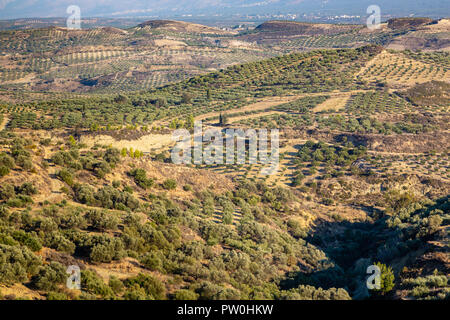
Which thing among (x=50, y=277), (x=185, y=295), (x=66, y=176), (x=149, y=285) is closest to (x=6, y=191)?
(x=66, y=176)

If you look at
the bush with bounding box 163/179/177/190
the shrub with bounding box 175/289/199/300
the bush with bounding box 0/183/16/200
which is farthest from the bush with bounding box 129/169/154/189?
the shrub with bounding box 175/289/199/300

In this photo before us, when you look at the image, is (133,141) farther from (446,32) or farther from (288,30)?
(288,30)

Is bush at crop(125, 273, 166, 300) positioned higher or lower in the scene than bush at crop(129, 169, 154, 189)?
lower

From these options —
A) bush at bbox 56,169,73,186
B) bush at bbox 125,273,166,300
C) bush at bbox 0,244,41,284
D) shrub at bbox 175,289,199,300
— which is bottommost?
shrub at bbox 175,289,199,300

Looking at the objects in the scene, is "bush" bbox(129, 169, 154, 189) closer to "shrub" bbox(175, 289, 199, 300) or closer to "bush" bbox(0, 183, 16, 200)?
"bush" bbox(0, 183, 16, 200)

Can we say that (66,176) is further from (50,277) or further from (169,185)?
(50,277)

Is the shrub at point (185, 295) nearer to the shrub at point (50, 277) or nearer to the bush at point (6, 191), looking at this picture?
the shrub at point (50, 277)

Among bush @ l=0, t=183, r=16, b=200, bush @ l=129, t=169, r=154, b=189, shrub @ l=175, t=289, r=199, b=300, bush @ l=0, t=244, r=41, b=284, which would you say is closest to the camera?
bush @ l=0, t=244, r=41, b=284

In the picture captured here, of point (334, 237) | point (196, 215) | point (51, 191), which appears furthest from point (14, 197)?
point (334, 237)

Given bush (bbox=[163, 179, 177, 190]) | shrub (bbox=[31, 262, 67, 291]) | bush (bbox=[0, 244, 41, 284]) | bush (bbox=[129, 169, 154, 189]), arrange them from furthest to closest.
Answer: bush (bbox=[163, 179, 177, 190]) < bush (bbox=[129, 169, 154, 189]) < shrub (bbox=[31, 262, 67, 291]) < bush (bbox=[0, 244, 41, 284])

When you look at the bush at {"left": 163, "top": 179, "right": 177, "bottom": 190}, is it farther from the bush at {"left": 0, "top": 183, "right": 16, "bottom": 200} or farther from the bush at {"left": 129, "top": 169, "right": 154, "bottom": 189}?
the bush at {"left": 0, "top": 183, "right": 16, "bottom": 200}

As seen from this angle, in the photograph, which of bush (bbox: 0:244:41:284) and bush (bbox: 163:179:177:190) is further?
bush (bbox: 163:179:177:190)
